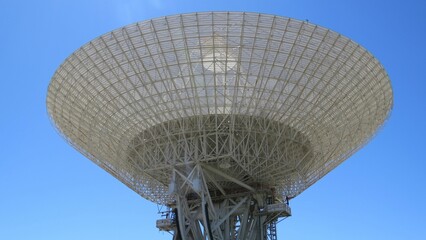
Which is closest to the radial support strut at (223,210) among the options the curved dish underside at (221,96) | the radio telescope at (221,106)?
the radio telescope at (221,106)

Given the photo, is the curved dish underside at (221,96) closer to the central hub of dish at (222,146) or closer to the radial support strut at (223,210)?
the central hub of dish at (222,146)

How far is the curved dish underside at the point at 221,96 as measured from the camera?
114 ft

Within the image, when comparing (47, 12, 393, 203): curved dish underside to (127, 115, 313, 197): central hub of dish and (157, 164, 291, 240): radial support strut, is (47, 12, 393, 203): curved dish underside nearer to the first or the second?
(127, 115, 313, 197): central hub of dish

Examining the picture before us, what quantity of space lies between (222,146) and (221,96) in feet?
12.5

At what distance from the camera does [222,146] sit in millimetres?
38688

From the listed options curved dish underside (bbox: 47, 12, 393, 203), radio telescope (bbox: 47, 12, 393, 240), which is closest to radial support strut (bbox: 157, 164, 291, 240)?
radio telescope (bbox: 47, 12, 393, 240)

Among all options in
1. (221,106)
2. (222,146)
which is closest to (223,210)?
(222,146)

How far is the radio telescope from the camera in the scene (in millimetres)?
34719

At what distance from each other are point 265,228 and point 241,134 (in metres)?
10.7

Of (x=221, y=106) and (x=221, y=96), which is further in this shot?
(x=221, y=106)

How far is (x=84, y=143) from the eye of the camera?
42219 mm

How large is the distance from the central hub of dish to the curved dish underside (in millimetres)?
83

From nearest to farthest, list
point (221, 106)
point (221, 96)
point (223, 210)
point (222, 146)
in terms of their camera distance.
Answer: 1. point (221, 96)
2. point (221, 106)
3. point (222, 146)
4. point (223, 210)

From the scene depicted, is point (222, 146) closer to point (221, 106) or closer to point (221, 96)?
point (221, 106)
